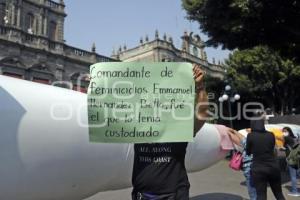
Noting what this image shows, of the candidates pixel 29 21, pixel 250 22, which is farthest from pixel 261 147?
pixel 29 21

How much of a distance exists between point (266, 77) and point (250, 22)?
16.6 meters

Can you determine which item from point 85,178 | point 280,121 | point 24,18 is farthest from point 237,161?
point 24,18

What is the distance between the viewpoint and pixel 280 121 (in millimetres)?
23938

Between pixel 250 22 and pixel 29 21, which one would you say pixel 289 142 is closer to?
pixel 250 22

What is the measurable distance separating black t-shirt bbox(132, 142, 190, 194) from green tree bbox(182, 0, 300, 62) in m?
9.65

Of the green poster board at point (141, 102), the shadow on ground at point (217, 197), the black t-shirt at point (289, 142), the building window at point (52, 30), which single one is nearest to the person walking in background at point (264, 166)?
the green poster board at point (141, 102)

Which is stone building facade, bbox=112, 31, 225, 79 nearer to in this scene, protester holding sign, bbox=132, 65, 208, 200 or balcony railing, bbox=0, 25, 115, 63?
balcony railing, bbox=0, 25, 115, 63

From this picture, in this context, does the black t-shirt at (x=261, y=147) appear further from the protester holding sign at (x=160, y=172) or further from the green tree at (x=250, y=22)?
the green tree at (x=250, y=22)

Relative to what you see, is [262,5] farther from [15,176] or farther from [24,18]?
[24,18]

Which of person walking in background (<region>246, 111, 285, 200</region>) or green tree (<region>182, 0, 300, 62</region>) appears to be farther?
green tree (<region>182, 0, 300, 62</region>)

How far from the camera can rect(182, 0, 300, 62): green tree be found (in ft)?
41.6

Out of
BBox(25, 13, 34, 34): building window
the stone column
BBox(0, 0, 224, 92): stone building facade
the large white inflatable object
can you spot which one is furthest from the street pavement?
the stone column

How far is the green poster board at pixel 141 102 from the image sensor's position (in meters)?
3.40

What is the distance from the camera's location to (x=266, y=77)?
2925 centimetres
